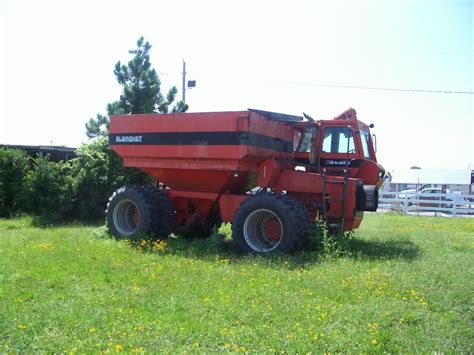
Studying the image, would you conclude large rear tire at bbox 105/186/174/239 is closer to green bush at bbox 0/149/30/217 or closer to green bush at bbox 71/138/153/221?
green bush at bbox 71/138/153/221

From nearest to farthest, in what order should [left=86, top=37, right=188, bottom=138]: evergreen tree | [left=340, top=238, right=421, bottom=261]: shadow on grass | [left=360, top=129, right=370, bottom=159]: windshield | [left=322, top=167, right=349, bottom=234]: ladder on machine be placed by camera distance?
[left=340, top=238, right=421, bottom=261]: shadow on grass → [left=322, top=167, right=349, bottom=234]: ladder on machine → [left=360, top=129, right=370, bottom=159]: windshield → [left=86, top=37, right=188, bottom=138]: evergreen tree

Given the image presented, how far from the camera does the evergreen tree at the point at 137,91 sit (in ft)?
65.1

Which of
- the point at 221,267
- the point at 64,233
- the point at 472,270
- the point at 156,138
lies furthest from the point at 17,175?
the point at 472,270

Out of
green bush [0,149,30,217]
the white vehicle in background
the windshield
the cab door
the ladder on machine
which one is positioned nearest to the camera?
the ladder on machine

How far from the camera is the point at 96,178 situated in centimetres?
1587

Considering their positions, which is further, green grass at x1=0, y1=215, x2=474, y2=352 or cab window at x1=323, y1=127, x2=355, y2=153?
cab window at x1=323, y1=127, x2=355, y2=153

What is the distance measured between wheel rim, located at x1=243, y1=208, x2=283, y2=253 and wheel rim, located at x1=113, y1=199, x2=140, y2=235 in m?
3.01

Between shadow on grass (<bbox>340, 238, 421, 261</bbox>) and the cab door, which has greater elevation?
the cab door

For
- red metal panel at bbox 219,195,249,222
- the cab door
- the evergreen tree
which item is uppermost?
the evergreen tree

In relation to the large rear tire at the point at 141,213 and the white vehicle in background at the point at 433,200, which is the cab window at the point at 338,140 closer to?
the large rear tire at the point at 141,213

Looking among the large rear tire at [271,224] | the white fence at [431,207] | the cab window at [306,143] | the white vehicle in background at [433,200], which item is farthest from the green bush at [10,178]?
the white vehicle in background at [433,200]

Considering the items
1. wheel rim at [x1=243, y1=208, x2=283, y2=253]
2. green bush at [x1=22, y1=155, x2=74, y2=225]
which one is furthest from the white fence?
green bush at [x1=22, y1=155, x2=74, y2=225]

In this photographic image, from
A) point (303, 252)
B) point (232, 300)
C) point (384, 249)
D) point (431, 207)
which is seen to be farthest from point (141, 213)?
point (431, 207)

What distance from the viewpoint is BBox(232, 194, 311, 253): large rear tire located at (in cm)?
922
